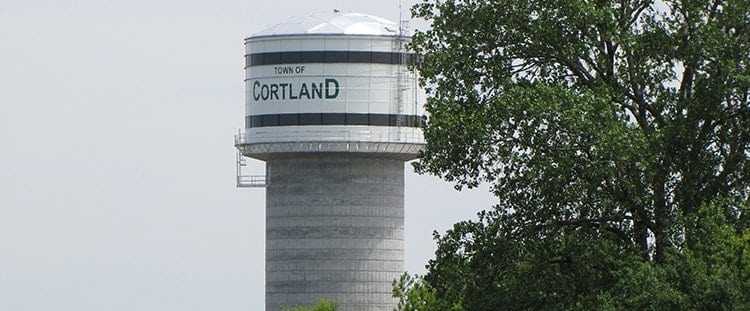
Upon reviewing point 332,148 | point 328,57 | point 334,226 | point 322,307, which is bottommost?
point 322,307

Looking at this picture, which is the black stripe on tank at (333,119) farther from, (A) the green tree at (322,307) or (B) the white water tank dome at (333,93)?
(A) the green tree at (322,307)

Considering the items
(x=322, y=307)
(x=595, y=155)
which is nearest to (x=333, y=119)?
(x=322, y=307)

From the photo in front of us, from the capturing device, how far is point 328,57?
424ft

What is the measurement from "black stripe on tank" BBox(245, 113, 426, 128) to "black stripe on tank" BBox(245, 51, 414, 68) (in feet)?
9.52

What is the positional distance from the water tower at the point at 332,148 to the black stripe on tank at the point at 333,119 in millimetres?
55

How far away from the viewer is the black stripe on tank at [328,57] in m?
129

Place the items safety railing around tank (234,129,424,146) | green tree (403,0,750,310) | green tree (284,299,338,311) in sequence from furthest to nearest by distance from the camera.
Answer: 1. safety railing around tank (234,129,424,146)
2. green tree (284,299,338,311)
3. green tree (403,0,750,310)

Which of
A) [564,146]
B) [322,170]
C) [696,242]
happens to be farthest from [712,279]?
[322,170]

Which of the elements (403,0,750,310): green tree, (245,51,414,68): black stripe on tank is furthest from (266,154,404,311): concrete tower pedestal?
(403,0,750,310): green tree

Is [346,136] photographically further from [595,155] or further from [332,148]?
[595,155]

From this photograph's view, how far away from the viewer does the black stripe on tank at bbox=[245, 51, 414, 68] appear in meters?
129

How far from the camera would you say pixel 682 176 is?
4500 centimetres

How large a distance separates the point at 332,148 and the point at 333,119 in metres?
1.81

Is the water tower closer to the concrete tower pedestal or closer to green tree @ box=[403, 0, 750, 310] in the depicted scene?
the concrete tower pedestal
